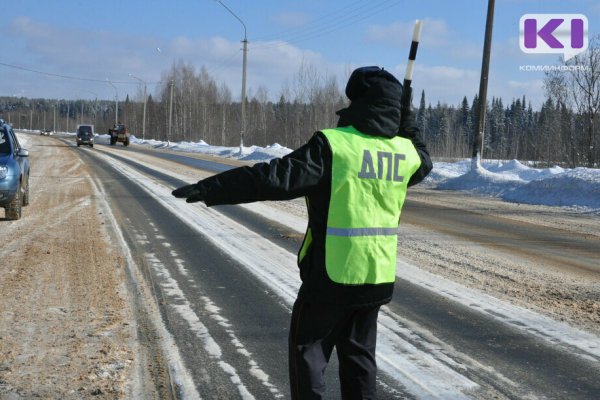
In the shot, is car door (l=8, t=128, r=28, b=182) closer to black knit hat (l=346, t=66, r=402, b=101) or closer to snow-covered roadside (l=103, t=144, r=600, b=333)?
snow-covered roadside (l=103, t=144, r=600, b=333)

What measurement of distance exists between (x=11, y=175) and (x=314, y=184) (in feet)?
34.1

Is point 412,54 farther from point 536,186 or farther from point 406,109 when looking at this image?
point 536,186

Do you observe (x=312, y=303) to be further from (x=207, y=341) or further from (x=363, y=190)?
(x=207, y=341)

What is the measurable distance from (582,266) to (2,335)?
6.89 m

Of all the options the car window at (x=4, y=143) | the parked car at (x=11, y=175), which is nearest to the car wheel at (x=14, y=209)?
the parked car at (x=11, y=175)

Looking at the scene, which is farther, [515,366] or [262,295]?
[262,295]

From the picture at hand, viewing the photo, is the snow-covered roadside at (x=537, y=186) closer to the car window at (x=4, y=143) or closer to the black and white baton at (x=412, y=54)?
the car window at (x=4, y=143)

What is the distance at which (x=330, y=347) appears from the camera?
2.81 meters

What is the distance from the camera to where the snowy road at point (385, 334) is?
13.8 feet

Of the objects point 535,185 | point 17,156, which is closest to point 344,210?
point 17,156

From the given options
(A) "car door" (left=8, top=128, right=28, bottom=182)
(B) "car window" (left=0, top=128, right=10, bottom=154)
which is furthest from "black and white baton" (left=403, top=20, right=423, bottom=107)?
(B) "car window" (left=0, top=128, right=10, bottom=154)

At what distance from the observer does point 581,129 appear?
3438 centimetres

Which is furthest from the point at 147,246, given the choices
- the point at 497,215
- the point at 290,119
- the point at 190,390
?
the point at 290,119

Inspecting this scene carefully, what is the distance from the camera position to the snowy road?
4.20m
